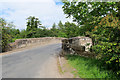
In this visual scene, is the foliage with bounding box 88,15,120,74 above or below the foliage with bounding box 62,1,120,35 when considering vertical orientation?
below

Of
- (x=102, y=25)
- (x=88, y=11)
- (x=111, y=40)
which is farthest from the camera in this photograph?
(x=88, y=11)

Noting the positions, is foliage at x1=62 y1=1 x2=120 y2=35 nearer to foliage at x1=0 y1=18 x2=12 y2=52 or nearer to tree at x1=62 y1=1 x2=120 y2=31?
tree at x1=62 y1=1 x2=120 y2=31

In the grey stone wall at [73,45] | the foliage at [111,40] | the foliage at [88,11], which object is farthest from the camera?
the grey stone wall at [73,45]

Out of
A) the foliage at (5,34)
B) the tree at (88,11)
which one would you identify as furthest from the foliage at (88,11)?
the foliage at (5,34)

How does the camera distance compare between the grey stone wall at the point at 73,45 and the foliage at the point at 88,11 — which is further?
the grey stone wall at the point at 73,45

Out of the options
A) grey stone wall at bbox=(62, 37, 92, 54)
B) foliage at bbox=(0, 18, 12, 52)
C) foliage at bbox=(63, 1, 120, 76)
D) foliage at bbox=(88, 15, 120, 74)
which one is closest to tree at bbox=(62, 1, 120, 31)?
foliage at bbox=(63, 1, 120, 76)

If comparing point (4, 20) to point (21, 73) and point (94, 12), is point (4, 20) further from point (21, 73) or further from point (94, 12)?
point (94, 12)

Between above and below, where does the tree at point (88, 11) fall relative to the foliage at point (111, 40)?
above

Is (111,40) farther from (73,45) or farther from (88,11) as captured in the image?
(73,45)

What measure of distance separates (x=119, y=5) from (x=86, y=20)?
8.32 ft

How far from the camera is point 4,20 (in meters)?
14.3

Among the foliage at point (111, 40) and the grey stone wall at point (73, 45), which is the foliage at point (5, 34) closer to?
the grey stone wall at point (73, 45)

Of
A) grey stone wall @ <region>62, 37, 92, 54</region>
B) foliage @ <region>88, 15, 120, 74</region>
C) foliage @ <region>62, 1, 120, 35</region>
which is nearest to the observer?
foliage @ <region>88, 15, 120, 74</region>

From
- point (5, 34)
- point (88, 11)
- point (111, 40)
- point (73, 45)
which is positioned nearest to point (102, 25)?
point (111, 40)
